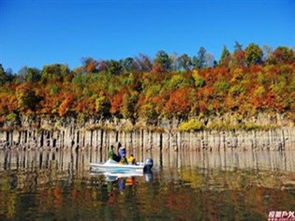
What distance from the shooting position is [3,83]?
465ft

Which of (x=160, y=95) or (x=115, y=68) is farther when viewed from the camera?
(x=115, y=68)

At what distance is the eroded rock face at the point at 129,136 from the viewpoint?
92.2m

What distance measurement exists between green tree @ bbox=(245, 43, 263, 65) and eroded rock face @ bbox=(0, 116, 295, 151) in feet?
166

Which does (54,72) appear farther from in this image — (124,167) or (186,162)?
(124,167)

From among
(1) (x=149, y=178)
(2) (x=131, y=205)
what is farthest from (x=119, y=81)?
(2) (x=131, y=205)

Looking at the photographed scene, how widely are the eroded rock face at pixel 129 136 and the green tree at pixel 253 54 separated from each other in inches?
1988

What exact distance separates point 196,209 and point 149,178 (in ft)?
51.3

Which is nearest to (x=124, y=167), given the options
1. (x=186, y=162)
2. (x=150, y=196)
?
(x=150, y=196)

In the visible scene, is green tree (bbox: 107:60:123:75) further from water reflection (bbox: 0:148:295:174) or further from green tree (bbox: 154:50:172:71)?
water reflection (bbox: 0:148:295:174)

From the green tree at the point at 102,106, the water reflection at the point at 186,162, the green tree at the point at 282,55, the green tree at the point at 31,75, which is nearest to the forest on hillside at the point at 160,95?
the green tree at the point at 102,106

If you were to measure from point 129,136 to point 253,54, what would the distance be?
68.2m

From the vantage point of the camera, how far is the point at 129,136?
100125 mm

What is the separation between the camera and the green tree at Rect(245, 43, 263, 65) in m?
145

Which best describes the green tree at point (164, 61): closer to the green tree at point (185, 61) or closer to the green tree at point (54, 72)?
the green tree at point (185, 61)
